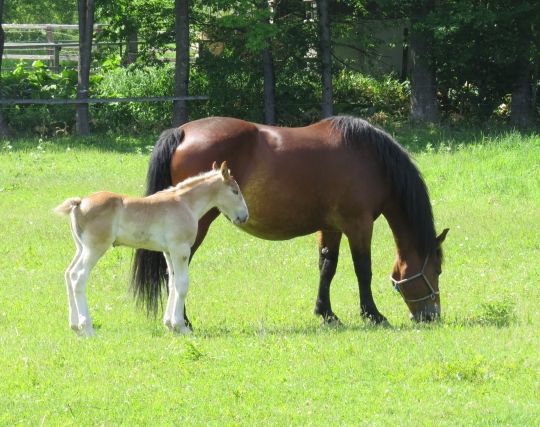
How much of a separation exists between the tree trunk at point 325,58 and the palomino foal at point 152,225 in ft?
59.7

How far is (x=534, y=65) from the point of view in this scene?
27.2 meters

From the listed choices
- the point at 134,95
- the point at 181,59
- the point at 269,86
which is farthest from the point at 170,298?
the point at 134,95

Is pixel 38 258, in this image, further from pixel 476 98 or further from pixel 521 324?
pixel 476 98

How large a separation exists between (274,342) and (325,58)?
19.2 m

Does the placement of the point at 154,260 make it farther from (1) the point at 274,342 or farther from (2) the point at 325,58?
(2) the point at 325,58

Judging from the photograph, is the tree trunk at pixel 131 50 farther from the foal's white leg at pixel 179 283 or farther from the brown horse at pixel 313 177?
the foal's white leg at pixel 179 283

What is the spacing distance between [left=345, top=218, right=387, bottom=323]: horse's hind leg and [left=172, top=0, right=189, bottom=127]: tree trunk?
57.5ft

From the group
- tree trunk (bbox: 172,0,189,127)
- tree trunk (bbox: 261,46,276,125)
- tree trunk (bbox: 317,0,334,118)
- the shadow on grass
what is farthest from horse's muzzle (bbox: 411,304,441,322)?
tree trunk (bbox: 261,46,276,125)

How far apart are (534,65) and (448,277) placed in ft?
55.3

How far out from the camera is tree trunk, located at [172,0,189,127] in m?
26.6

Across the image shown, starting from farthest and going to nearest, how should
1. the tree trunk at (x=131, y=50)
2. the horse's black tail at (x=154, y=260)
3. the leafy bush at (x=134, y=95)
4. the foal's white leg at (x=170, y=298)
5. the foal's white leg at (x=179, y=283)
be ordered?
the tree trunk at (x=131, y=50) → the leafy bush at (x=134, y=95) → the horse's black tail at (x=154, y=260) → the foal's white leg at (x=170, y=298) → the foal's white leg at (x=179, y=283)

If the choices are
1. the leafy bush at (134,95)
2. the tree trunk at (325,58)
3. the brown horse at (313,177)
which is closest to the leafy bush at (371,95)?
the tree trunk at (325,58)

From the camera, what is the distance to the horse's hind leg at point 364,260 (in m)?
9.65

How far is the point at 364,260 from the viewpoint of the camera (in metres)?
9.72
